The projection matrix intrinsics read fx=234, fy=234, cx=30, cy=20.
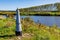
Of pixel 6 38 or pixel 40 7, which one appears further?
pixel 40 7

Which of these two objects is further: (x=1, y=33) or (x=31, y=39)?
(x=1, y=33)

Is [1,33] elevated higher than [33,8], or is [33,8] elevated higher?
[33,8]

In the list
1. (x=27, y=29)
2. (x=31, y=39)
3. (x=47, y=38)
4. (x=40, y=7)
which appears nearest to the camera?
(x=47, y=38)

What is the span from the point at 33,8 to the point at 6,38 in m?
2.19

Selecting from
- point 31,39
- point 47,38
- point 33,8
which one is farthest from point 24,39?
point 33,8

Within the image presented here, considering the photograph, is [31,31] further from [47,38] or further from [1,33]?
[47,38]

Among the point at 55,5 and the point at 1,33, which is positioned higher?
the point at 55,5

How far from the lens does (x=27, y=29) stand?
12.4m

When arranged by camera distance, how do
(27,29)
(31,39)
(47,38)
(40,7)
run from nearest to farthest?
1. (47,38)
2. (31,39)
3. (40,7)
4. (27,29)

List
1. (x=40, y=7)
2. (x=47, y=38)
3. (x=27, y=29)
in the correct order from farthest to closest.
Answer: (x=27, y=29), (x=40, y=7), (x=47, y=38)

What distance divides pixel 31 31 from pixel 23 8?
1277mm

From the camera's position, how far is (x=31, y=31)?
1212cm

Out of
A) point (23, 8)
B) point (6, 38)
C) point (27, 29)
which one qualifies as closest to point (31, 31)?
point (27, 29)

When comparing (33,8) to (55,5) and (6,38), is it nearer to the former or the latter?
(55,5)
